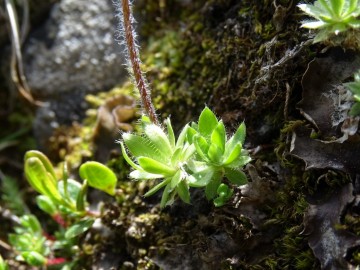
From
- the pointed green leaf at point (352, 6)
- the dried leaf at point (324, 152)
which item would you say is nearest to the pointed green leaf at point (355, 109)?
the dried leaf at point (324, 152)

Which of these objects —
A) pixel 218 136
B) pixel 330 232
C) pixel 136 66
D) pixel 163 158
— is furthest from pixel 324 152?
pixel 136 66

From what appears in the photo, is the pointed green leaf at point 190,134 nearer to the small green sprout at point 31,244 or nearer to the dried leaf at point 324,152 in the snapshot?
the dried leaf at point 324,152

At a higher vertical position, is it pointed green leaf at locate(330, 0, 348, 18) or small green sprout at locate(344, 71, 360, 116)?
pointed green leaf at locate(330, 0, 348, 18)

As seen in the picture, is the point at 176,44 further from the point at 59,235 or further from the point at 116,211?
the point at 59,235

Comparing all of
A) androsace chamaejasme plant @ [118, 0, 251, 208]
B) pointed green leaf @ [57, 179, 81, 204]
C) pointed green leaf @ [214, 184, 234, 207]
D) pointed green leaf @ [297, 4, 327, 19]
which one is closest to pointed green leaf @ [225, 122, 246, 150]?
androsace chamaejasme plant @ [118, 0, 251, 208]

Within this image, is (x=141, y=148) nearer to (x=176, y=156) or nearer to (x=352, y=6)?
(x=176, y=156)

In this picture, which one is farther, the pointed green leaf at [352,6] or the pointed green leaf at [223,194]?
the pointed green leaf at [223,194]

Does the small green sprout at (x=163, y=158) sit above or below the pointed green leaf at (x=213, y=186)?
above

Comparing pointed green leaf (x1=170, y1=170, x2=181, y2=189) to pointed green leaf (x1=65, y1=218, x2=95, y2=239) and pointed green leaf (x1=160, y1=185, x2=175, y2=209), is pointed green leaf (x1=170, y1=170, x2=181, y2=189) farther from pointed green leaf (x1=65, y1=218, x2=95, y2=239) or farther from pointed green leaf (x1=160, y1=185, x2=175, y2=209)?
pointed green leaf (x1=65, y1=218, x2=95, y2=239)
